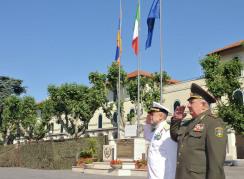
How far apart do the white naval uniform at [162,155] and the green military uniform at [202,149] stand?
14.0 inches

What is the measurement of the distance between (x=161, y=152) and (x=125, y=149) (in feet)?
64.8

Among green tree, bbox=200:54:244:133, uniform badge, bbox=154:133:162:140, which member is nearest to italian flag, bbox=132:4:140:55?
green tree, bbox=200:54:244:133

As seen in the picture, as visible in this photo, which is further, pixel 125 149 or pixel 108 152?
pixel 108 152

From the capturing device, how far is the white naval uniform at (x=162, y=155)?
457 cm

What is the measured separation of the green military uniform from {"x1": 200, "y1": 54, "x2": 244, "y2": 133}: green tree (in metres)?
25.3

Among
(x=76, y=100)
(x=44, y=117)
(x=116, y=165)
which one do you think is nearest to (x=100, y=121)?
(x=44, y=117)

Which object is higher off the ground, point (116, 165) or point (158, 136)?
point (158, 136)

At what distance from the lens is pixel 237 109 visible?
2867cm

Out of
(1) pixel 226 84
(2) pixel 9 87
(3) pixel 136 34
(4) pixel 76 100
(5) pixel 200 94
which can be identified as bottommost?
(5) pixel 200 94

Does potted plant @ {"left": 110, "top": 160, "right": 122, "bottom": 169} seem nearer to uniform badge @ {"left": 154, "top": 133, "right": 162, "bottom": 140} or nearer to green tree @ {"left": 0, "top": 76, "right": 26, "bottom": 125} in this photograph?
uniform badge @ {"left": 154, "top": 133, "right": 162, "bottom": 140}

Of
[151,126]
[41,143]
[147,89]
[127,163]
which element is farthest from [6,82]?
[151,126]

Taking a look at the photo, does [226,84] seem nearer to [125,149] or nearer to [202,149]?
[125,149]

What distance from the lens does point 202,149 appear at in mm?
4016

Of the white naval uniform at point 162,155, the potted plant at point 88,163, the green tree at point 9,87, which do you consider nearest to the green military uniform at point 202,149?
the white naval uniform at point 162,155
